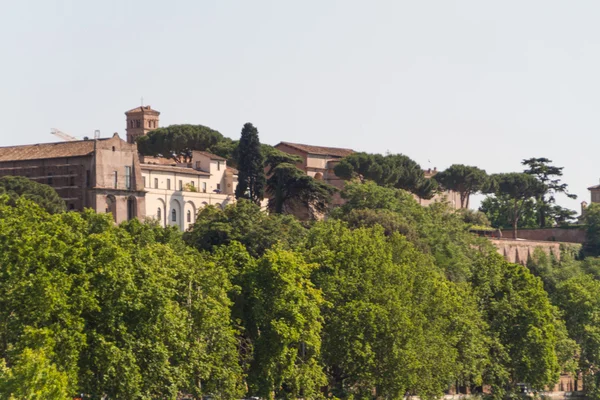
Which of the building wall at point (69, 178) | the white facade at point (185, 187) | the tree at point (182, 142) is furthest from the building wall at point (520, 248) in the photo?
the building wall at point (69, 178)

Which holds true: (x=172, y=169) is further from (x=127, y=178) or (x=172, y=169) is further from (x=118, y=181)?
(x=118, y=181)

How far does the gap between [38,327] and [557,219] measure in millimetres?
96652

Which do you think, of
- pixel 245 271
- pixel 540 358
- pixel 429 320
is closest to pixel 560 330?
pixel 540 358

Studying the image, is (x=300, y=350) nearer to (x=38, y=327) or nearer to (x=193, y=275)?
(x=193, y=275)

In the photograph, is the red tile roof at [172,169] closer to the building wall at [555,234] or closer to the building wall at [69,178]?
the building wall at [69,178]

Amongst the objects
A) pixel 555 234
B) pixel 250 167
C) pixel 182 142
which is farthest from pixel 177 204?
pixel 555 234

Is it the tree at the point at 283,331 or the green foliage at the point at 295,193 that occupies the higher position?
the green foliage at the point at 295,193

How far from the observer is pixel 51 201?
8312 cm

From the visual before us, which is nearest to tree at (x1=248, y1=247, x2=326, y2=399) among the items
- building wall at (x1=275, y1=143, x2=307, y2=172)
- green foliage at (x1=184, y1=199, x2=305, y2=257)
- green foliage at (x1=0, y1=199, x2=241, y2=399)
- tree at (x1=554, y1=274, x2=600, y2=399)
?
green foliage at (x1=0, y1=199, x2=241, y2=399)

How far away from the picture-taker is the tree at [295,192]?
324ft

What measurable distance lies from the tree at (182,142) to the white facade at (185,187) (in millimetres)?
8463

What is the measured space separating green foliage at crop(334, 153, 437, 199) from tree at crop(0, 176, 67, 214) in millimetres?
33287

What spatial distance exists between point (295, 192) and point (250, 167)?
3.77 metres

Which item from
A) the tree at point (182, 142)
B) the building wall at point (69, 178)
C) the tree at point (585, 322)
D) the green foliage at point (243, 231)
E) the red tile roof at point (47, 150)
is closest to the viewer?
the green foliage at point (243, 231)
